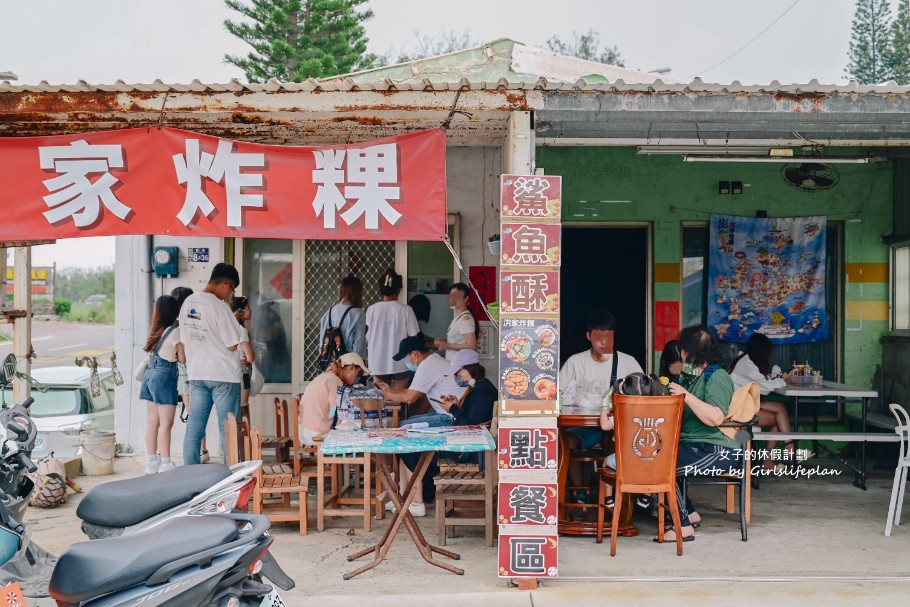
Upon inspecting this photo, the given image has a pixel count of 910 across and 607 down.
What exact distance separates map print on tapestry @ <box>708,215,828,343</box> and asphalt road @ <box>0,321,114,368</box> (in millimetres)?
14923

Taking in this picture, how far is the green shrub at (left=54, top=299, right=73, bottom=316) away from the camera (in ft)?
117

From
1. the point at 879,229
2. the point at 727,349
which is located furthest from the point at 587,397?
the point at 879,229

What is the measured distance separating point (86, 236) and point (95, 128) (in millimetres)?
931

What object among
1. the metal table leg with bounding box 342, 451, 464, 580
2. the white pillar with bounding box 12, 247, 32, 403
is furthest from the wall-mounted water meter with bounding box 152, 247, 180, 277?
the metal table leg with bounding box 342, 451, 464, 580

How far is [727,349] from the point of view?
854 cm

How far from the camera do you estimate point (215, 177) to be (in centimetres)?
509

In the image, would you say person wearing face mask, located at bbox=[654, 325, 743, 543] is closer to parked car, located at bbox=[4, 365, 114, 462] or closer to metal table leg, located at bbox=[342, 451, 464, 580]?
metal table leg, located at bbox=[342, 451, 464, 580]

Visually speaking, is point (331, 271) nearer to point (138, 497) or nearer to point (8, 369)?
point (8, 369)

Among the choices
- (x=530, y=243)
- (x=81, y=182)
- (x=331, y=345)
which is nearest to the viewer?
(x=530, y=243)

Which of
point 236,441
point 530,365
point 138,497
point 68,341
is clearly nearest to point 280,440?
point 236,441

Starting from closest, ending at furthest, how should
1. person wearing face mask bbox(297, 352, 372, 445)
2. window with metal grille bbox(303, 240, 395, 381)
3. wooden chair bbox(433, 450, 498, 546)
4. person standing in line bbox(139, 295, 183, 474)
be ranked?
wooden chair bbox(433, 450, 498, 546) < person wearing face mask bbox(297, 352, 372, 445) < person standing in line bbox(139, 295, 183, 474) < window with metal grille bbox(303, 240, 395, 381)

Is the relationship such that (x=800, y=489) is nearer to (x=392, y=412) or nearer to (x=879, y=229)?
(x=879, y=229)

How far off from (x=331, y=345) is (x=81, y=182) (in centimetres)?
310

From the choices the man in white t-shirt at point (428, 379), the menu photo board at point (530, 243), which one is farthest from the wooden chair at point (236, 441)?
the menu photo board at point (530, 243)
